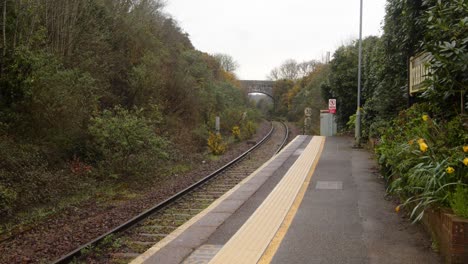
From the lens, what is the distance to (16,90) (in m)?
12.6

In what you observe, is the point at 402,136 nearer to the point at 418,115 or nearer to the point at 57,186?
the point at 418,115

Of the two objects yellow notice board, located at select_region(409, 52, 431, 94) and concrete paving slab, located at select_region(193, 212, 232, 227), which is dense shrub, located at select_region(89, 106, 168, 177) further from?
yellow notice board, located at select_region(409, 52, 431, 94)

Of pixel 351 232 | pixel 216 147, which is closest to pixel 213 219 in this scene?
pixel 351 232

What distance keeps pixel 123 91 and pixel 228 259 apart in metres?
17.2

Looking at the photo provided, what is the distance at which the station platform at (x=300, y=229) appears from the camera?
5938mm

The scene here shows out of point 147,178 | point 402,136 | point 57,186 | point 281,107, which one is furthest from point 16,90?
point 281,107

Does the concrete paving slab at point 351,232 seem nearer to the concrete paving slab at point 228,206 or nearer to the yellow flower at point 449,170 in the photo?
the yellow flower at point 449,170

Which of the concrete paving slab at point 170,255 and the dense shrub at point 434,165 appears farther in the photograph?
the concrete paving slab at point 170,255

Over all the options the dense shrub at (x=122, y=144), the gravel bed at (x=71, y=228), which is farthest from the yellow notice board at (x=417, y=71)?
the dense shrub at (x=122, y=144)

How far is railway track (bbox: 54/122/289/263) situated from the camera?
292 inches

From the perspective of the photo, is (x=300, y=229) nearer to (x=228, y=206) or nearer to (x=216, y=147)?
(x=228, y=206)

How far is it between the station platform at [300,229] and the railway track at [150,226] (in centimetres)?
83

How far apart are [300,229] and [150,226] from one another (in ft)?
11.9

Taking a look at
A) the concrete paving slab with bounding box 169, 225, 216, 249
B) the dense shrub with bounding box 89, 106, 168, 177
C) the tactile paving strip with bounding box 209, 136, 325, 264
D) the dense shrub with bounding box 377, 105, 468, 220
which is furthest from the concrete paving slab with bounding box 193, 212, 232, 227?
the dense shrub with bounding box 89, 106, 168, 177
